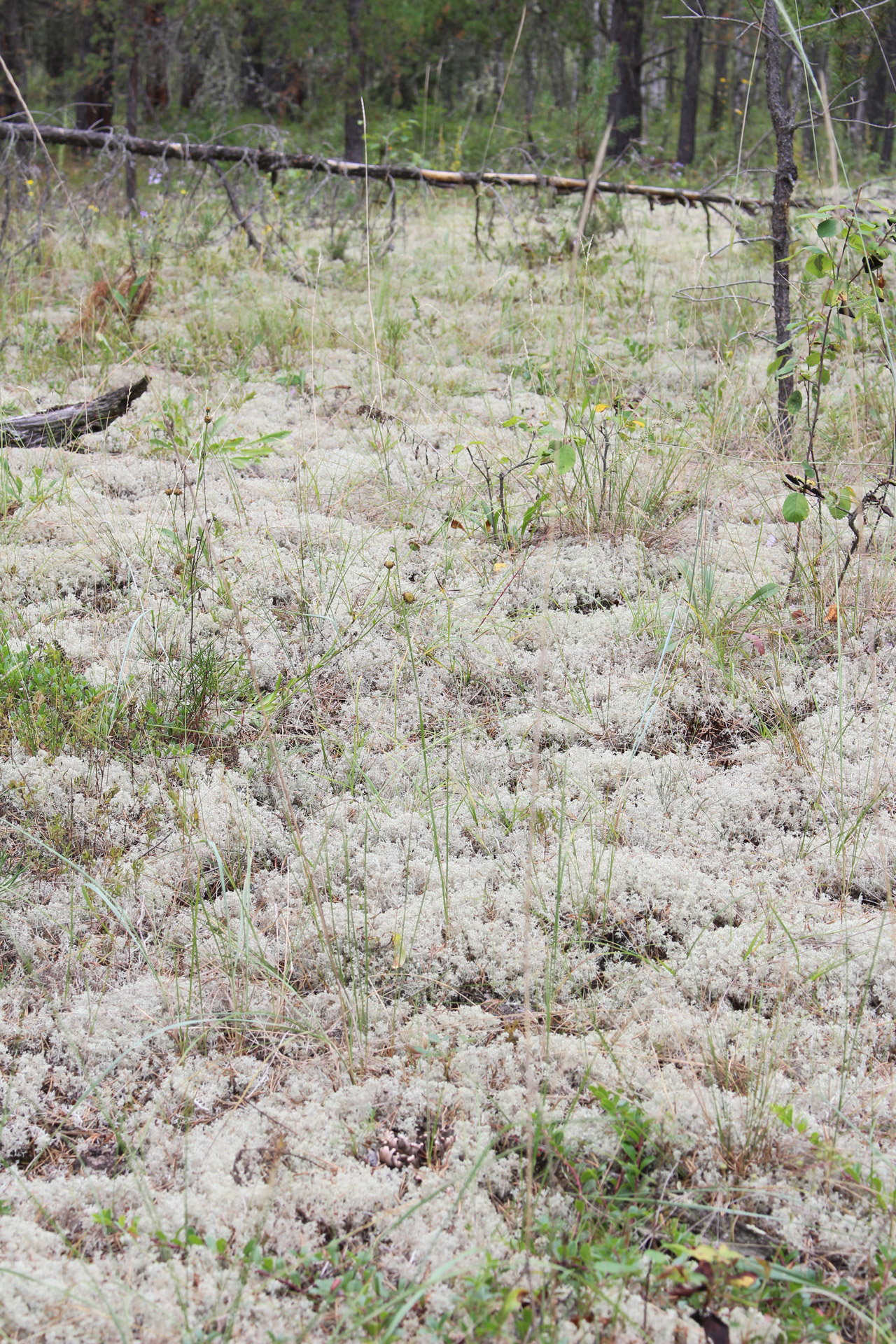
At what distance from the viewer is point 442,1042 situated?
1.56 meters

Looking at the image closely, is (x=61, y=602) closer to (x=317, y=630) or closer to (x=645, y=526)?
(x=317, y=630)

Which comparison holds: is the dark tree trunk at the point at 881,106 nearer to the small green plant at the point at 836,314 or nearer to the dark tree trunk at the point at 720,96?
the dark tree trunk at the point at 720,96

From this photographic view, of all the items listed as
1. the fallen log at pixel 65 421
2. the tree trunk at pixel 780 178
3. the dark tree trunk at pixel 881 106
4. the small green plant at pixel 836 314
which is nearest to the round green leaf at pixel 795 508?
the small green plant at pixel 836 314

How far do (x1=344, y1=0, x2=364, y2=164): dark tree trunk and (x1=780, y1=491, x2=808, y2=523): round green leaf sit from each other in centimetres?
925

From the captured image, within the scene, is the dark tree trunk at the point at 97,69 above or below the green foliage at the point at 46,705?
above

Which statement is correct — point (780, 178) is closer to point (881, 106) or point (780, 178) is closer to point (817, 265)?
point (817, 265)

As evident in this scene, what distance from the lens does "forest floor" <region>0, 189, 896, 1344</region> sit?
49.2 inches

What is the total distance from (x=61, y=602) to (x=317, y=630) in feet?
2.68

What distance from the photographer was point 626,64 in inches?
488

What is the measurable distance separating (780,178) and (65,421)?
290 centimetres

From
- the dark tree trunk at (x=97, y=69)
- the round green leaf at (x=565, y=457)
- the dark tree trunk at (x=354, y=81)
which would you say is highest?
the dark tree trunk at (x=97, y=69)

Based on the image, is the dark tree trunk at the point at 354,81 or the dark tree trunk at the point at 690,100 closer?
the dark tree trunk at the point at 354,81

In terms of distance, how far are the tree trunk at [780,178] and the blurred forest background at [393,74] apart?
204 inches

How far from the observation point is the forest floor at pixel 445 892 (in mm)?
1249
